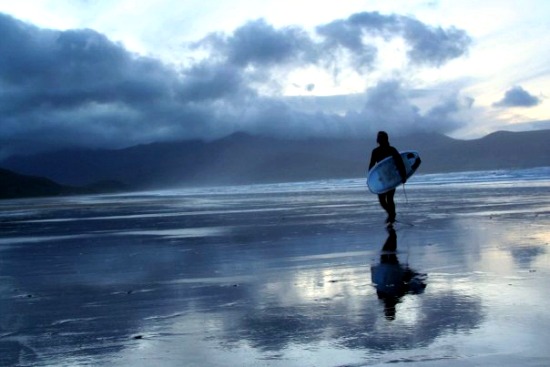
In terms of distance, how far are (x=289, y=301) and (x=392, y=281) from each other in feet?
5.46

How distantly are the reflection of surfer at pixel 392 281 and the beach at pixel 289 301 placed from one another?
27 mm

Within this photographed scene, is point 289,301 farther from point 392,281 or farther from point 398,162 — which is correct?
point 398,162

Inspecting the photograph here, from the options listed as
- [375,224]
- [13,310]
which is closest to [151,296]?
[13,310]

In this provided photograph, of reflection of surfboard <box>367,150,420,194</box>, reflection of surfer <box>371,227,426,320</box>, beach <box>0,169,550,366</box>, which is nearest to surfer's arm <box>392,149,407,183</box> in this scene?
reflection of surfboard <box>367,150,420,194</box>

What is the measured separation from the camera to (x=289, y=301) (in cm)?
732

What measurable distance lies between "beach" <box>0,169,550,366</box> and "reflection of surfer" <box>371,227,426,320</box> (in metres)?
0.03

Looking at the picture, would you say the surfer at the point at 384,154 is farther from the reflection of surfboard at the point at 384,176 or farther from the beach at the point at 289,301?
the beach at the point at 289,301

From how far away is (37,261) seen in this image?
488 inches

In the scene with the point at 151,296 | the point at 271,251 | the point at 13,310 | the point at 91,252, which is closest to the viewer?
the point at 13,310

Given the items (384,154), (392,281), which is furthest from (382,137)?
(392,281)

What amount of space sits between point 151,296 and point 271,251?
440 cm

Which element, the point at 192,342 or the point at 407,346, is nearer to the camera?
the point at 407,346

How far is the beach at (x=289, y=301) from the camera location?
5281 millimetres

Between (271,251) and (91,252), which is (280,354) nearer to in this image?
(271,251)
